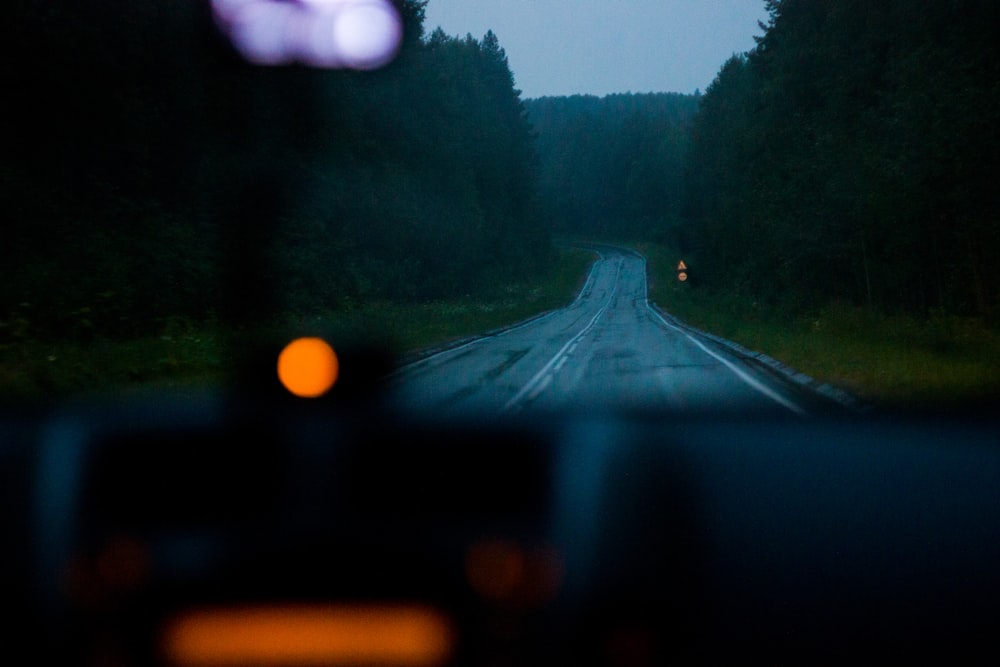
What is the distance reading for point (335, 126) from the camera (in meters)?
39.9

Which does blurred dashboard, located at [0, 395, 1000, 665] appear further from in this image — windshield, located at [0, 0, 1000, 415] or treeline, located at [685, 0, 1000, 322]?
treeline, located at [685, 0, 1000, 322]

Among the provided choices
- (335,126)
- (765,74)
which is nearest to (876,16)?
(765,74)

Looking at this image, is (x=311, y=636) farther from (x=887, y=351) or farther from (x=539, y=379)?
Answer: (x=887, y=351)

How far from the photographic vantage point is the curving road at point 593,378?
12.7 metres

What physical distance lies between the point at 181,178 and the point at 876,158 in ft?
73.1

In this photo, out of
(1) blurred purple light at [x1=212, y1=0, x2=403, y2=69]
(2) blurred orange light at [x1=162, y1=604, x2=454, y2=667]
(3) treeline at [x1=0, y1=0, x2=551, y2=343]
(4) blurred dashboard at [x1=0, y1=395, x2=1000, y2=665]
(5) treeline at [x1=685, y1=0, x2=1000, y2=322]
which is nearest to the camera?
(2) blurred orange light at [x1=162, y1=604, x2=454, y2=667]

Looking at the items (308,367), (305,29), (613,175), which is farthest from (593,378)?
(613,175)

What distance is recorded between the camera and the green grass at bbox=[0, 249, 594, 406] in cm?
1286

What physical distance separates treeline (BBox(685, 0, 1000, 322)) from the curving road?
263 inches

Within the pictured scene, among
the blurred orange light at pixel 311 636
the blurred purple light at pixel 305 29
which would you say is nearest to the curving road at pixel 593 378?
the blurred orange light at pixel 311 636

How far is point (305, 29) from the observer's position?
34.6 metres

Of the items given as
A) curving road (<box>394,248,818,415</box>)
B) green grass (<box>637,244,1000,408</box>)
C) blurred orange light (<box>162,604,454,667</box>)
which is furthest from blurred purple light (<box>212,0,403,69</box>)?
blurred orange light (<box>162,604,454,667</box>)

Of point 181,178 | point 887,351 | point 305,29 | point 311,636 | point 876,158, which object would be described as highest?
point 305,29

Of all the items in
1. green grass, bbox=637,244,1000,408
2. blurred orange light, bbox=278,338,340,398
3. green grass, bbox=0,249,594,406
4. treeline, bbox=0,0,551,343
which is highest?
treeline, bbox=0,0,551,343
